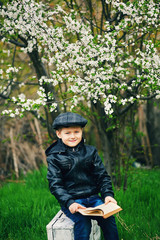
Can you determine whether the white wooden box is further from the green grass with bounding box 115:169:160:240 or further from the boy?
the green grass with bounding box 115:169:160:240

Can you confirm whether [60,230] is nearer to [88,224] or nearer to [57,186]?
[88,224]

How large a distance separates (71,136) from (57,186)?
1.66 ft

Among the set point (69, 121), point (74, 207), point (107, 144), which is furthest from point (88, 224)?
point (107, 144)

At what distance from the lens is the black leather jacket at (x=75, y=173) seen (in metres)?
2.58

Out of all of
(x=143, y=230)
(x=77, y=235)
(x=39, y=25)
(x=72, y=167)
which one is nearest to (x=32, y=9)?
(x=39, y=25)

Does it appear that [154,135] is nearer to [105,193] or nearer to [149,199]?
[149,199]

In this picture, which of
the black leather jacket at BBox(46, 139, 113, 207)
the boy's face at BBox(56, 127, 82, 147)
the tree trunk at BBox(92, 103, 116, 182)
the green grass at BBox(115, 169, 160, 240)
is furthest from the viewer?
the tree trunk at BBox(92, 103, 116, 182)

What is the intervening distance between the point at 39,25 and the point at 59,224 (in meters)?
2.65

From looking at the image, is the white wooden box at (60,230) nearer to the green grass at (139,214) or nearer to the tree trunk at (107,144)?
the green grass at (139,214)

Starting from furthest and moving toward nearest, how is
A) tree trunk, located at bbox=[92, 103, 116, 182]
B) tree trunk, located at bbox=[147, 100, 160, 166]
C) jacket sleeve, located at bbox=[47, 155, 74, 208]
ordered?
tree trunk, located at bbox=[147, 100, 160, 166]
tree trunk, located at bbox=[92, 103, 116, 182]
jacket sleeve, located at bbox=[47, 155, 74, 208]

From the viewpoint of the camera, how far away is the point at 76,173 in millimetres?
2617

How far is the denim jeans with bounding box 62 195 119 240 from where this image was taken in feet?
7.70

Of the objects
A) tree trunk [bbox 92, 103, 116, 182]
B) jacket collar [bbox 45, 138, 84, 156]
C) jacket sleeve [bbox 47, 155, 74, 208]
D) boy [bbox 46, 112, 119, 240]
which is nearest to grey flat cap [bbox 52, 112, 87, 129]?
boy [bbox 46, 112, 119, 240]

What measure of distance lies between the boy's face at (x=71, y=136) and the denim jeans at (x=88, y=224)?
0.56 m
